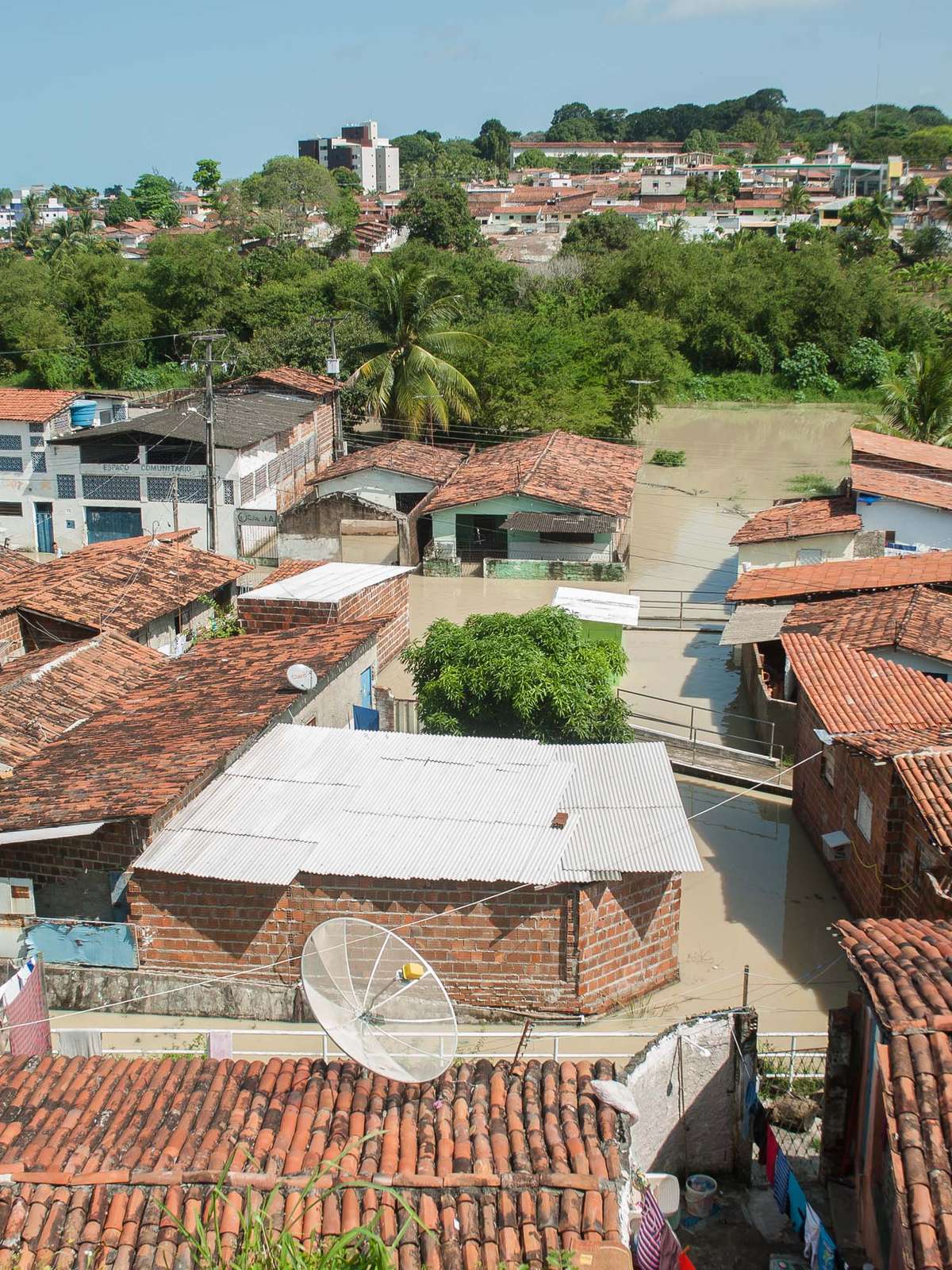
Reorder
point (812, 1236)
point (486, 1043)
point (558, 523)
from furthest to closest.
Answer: point (558, 523) → point (486, 1043) → point (812, 1236)

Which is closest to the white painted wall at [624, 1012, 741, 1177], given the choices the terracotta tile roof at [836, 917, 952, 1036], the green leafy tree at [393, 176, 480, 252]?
the terracotta tile roof at [836, 917, 952, 1036]

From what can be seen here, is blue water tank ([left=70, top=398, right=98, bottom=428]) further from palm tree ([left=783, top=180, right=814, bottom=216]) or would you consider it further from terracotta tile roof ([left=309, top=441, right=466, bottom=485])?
palm tree ([left=783, top=180, right=814, bottom=216])

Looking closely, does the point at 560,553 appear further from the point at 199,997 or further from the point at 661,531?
the point at 199,997

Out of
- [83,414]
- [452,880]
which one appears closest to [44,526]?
[83,414]

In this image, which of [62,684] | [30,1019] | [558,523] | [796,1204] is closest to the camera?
[796,1204]

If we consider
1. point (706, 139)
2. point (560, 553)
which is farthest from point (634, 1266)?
point (706, 139)

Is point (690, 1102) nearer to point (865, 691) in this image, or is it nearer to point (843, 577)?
point (865, 691)
